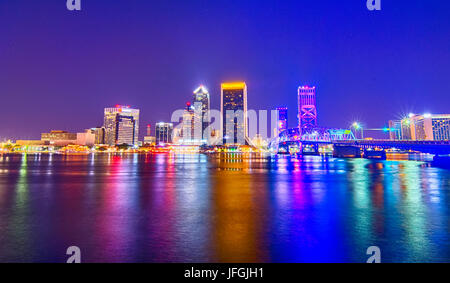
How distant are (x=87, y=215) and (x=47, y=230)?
2.38 metres

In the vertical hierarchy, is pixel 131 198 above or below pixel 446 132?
below

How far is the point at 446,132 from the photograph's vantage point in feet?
500

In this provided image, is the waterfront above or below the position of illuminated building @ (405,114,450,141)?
below

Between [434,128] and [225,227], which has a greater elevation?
[434,128]

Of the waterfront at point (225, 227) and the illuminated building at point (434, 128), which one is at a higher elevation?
the illuminated building at point (434, 128)

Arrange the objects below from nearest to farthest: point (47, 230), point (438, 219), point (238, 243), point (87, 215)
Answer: point (238, 243) < point (47, 230) < point (438, 219) < point (87, 215)

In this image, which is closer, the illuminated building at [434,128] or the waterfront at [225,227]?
the waterfront at [225,227]

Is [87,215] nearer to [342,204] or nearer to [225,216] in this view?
[225,216]

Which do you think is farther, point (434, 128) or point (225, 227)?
point (434, 128)

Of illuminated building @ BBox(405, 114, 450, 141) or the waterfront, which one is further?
illuminated building @ BBox(405, 114, 450, 141)

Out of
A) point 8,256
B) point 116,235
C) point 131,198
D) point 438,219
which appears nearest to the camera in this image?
point 8,256
